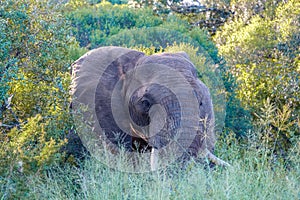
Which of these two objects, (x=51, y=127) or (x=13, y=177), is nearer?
(x=13, y=177)

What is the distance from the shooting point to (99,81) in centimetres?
678

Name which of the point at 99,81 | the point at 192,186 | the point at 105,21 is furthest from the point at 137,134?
the point at 105,21

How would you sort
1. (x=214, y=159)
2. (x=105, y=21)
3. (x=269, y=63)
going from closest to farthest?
(x=214, y=159)
(x=269, y=63)
(x=105, y=21)

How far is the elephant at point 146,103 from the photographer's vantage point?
555 cm

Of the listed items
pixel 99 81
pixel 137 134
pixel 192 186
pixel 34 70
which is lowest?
pixel 137 134

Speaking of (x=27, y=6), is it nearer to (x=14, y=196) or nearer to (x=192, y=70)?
(x=192, y=70)

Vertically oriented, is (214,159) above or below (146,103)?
below

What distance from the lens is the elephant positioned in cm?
555

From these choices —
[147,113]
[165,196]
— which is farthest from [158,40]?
[165,196]

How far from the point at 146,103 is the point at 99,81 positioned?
1018mm

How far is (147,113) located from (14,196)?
1.63 m

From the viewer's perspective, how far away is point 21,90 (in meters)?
6.74

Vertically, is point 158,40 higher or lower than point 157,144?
lower

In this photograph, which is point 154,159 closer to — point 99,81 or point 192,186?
point 192,186
